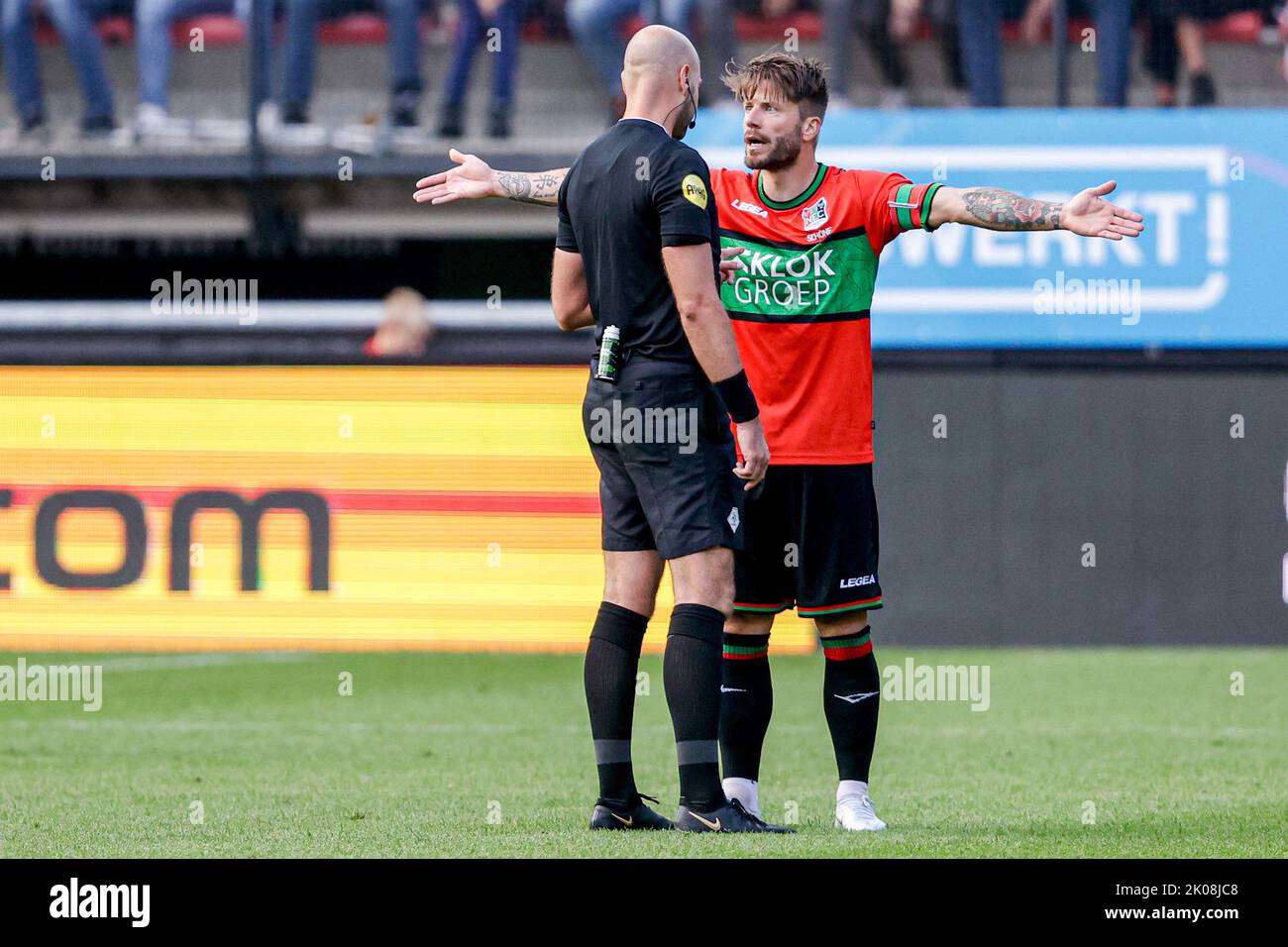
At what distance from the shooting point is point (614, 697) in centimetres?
554

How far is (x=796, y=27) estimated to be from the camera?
13562 millimetres

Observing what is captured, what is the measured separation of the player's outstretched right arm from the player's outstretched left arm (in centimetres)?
118

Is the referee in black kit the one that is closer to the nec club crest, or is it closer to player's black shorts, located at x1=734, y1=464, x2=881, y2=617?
player's black shorts, located at x1=734, y1=464, x2=881, y2=617

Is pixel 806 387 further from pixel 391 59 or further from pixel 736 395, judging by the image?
pixel 391 59

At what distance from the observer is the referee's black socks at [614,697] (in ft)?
18.2

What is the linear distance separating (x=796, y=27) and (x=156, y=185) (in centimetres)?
465

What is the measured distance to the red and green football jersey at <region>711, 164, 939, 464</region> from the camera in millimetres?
Result: 5824

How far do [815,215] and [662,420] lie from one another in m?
0.86

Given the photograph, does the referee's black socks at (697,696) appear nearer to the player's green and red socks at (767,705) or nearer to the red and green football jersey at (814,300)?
the player's green and red socks at (767,705)

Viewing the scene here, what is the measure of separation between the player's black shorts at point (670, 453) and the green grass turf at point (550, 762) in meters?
0.84

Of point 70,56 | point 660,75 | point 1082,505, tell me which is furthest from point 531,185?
point 70,56
